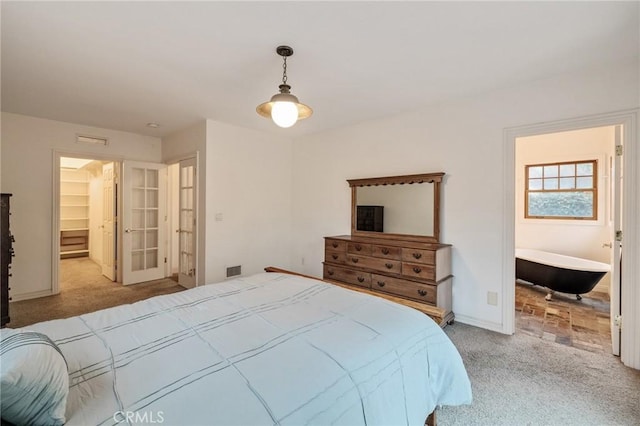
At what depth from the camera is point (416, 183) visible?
11.2ft

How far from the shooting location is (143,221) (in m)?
4.86

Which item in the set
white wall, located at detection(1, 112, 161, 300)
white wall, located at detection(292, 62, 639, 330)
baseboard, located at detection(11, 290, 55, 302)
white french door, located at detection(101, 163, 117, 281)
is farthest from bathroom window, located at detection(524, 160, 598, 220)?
baseboard, located at detection(11, 290, 55, 302)

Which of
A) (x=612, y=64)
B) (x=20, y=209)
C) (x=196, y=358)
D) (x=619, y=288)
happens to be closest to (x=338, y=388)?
(x=196, y=358)

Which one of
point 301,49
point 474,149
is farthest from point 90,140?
point 474,149

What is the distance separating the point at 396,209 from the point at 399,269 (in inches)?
33.4

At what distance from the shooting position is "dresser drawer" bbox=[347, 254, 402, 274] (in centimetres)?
308

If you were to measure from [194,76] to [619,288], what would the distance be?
4218 millimetres

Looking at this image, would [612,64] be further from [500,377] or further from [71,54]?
[71,54]

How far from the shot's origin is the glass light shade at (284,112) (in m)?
1.94

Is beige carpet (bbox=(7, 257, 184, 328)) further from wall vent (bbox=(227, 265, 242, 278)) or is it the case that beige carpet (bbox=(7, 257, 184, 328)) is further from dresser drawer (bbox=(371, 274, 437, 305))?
dresser drawer (bbox=(371, 274, 437, 305))

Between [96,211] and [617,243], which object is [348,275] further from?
[96,211]

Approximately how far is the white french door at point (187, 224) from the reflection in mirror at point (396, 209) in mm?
2400

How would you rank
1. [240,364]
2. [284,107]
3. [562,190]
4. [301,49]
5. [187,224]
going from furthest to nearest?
[562,190], [187,224], [301,49], [284,107], [240,364]

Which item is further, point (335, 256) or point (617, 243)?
point (335, 256)
